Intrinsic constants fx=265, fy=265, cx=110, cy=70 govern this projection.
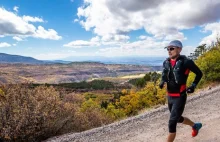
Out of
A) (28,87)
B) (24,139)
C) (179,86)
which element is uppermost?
(179,86)

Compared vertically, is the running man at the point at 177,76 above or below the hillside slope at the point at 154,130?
above

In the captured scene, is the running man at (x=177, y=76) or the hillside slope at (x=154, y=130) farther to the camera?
the hillside slope at (x=154, y=130)

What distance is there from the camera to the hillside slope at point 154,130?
6.68m

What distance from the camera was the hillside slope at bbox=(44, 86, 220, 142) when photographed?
6.68 meters

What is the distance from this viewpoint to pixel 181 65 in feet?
16.9

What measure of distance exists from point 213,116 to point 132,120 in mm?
2569

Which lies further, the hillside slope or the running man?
the hillside slope

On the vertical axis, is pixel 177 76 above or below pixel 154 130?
above

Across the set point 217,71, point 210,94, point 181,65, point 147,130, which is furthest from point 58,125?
point 217,71

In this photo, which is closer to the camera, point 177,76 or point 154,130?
point 177,76

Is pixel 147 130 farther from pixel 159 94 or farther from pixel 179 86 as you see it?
pixel 159 94

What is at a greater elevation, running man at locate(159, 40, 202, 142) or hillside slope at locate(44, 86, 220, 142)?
running man at locate(159, 40, 202, 142)

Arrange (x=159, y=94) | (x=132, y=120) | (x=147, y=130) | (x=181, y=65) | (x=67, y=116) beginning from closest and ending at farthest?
1. (x=181, y=65)
2. (x=147, y=130)
3. (x=132, y=120)
4. (x=67, y=116)
5. (x=159, y=94)

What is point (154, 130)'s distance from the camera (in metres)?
7.55
